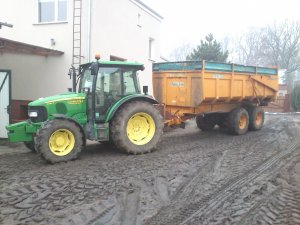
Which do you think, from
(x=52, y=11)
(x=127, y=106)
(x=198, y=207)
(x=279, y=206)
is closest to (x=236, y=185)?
(x=279, y=206)

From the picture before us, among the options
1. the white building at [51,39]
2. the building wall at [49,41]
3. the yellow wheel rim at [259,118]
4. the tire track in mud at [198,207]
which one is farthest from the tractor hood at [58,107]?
the yellow wheel rim at [259,118]

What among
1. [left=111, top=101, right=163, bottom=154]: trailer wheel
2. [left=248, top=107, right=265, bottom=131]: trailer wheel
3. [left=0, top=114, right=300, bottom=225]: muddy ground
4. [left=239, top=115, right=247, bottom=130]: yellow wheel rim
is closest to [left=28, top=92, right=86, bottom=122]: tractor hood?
[left=111, top=101, right=163, bottom=154]: trailer wheel

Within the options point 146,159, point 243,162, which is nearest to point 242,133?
point 243,162

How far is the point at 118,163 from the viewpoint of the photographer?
293 inches

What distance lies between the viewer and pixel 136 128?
28.4 feet

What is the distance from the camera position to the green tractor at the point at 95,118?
7352 mm

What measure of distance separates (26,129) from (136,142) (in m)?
2.44

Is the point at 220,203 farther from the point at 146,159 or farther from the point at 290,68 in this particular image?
the point at 290,68

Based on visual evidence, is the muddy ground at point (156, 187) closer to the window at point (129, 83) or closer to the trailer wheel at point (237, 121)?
the window at point (129, 83)

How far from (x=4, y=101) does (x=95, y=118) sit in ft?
13.2

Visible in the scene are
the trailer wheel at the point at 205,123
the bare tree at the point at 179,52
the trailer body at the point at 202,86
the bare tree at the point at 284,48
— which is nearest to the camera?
the trailer body at the point at 202,86

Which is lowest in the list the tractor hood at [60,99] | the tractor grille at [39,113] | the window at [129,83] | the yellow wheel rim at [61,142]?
the yellow wheel rim at [61,142]

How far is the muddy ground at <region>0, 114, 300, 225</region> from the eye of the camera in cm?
462

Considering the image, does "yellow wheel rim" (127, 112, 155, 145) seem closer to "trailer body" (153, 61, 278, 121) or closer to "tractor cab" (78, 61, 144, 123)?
"tractor cab" (78, 61, 144, 123)
